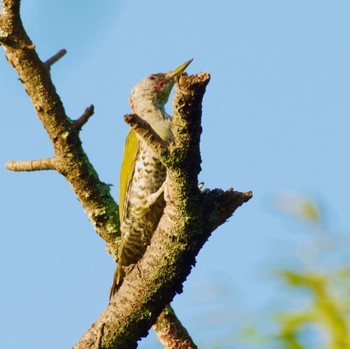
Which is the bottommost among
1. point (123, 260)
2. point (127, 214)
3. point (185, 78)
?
point (185, 78)

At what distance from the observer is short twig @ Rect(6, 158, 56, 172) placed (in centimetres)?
501

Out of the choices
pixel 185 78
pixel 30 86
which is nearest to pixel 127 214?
pixel 30 86

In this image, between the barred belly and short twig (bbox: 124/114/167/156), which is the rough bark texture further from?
the barred belly

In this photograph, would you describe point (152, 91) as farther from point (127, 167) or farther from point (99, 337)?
point (99, 337)

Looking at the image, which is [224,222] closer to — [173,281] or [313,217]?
[173,281]

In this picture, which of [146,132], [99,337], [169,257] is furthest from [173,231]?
[99,337]

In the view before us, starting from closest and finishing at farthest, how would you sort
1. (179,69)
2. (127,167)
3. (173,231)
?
(173,231), (127,167), (179,69)

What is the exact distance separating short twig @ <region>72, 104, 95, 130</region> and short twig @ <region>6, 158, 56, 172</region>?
0.28 meters

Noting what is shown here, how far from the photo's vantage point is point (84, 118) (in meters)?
4.97

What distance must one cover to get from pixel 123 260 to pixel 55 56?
1502 millimetres

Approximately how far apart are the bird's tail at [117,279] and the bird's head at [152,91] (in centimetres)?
192

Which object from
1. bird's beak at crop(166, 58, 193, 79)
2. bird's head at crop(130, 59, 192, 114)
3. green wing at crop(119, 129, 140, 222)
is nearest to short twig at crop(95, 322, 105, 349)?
green wing at crop(119, 129, 140, 222)

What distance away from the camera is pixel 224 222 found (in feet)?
11.4

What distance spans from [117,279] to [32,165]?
3.28ft
